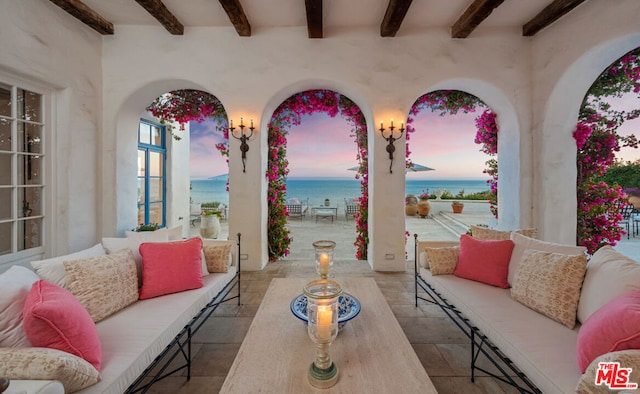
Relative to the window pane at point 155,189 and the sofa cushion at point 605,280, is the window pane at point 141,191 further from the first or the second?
the sofa cushion at point 605,280

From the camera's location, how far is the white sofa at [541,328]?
1.21 metres

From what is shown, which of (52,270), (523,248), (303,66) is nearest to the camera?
(52,270)

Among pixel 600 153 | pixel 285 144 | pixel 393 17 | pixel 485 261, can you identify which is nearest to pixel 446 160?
pixel 600 153

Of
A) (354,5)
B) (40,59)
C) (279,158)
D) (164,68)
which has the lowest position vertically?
(279,158)

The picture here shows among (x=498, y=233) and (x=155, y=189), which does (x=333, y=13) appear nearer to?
(x=498, y=233)

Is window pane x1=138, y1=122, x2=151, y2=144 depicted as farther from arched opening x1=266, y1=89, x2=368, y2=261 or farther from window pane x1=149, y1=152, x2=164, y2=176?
arched opening x1=266, y1=89, x2=368, y2=261

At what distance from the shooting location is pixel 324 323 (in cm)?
115

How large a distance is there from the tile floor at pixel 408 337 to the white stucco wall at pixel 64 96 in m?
2.22

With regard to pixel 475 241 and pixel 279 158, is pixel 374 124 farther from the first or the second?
pixel 475 241

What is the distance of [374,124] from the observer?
366 cm

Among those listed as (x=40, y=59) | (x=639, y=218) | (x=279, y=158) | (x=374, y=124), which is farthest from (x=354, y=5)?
(x=639, y=218)

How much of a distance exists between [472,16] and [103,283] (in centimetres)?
442

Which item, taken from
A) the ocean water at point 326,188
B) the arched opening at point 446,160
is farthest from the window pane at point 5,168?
the ocean water at point 326,188

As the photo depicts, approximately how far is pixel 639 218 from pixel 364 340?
8.13 meters
